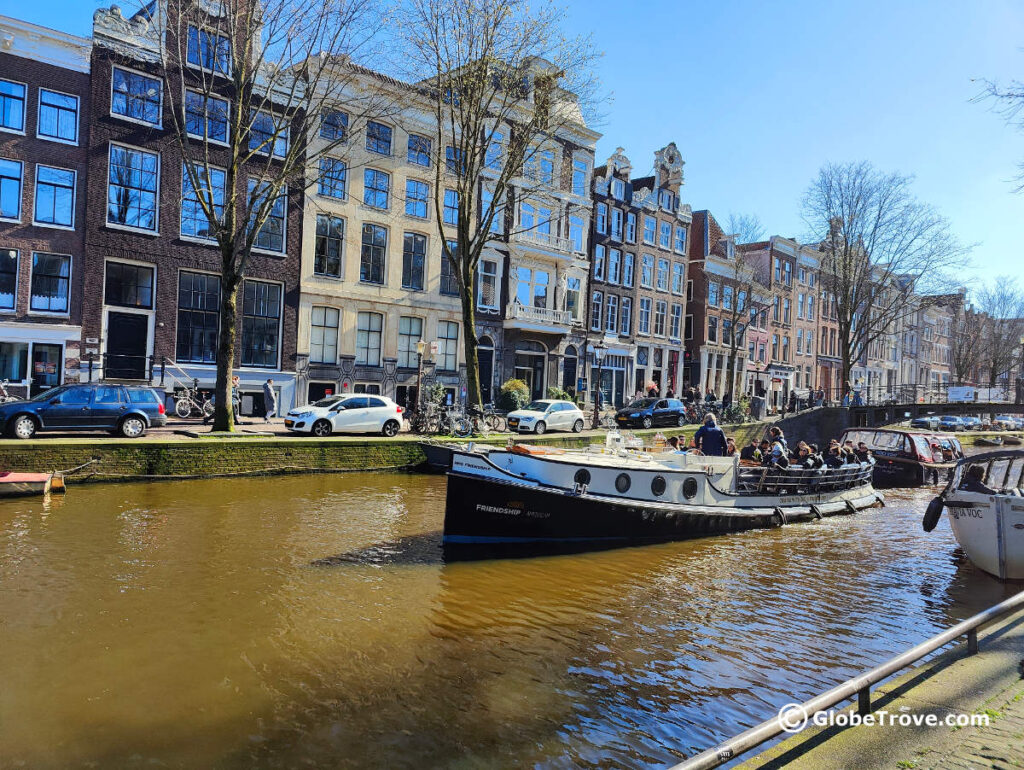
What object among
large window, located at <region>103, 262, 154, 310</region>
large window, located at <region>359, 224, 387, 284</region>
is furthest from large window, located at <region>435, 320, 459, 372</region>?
large window, located at <region>103, 262, 154, 310</region>

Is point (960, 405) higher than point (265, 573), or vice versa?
point (960, 405)

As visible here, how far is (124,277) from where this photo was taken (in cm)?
2455

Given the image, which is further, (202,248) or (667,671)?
(202,248)

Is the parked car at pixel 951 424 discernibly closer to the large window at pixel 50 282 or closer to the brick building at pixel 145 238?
the brick building at pixel 145 238

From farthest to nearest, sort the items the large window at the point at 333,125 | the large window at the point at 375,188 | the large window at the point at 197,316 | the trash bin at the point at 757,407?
the trash bin at the point at 757,407 < the large window at the point at 375,188 < the large window at the point at 333,125 < the large window at the point at 197,316

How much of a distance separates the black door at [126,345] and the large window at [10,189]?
13.8 ft

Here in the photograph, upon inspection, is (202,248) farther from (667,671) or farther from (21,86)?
(667,671)

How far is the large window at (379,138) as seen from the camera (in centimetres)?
3089

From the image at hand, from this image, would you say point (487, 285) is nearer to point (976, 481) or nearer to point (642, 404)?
point (642, 404)

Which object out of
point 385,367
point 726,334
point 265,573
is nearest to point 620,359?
point 726,334

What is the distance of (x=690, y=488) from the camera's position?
14.2 metres

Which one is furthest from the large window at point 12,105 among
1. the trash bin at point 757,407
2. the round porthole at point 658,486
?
the trash bin at point 757,407

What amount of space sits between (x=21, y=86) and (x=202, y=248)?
722 cm

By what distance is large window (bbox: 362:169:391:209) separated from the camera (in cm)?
3100
